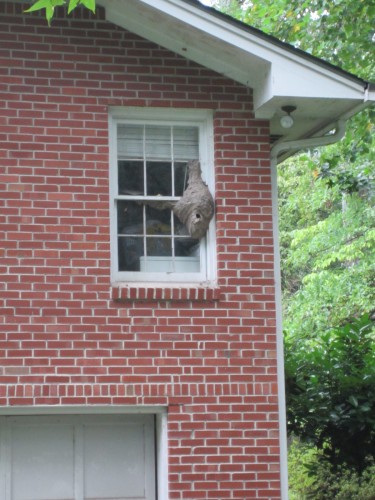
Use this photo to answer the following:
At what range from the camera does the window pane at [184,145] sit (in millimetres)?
9680

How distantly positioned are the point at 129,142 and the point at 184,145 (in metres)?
0.53

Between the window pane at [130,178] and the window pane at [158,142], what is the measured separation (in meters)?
0.16

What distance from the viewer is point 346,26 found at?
1366 centimetres

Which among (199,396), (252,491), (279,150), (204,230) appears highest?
(279,150)

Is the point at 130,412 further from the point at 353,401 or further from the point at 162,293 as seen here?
the point at 353,401

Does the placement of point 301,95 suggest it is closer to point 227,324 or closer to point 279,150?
point 279,150

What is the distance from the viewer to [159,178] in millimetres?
9633

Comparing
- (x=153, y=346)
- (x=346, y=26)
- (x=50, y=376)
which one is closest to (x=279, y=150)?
(x=153, y=346)

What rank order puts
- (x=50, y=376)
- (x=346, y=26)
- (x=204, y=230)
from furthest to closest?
(x=346, y=26) < (x=204, y=230) < (x=50, y=376)

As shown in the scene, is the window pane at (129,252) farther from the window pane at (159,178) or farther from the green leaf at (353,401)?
the green leaf at (353,401)

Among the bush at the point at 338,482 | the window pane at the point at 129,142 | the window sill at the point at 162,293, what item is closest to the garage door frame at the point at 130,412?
the window sill at the point at 162,293

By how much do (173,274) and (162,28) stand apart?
7.44 feet

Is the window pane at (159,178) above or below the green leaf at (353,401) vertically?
above

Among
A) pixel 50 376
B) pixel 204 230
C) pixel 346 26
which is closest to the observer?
pixel 50 376
